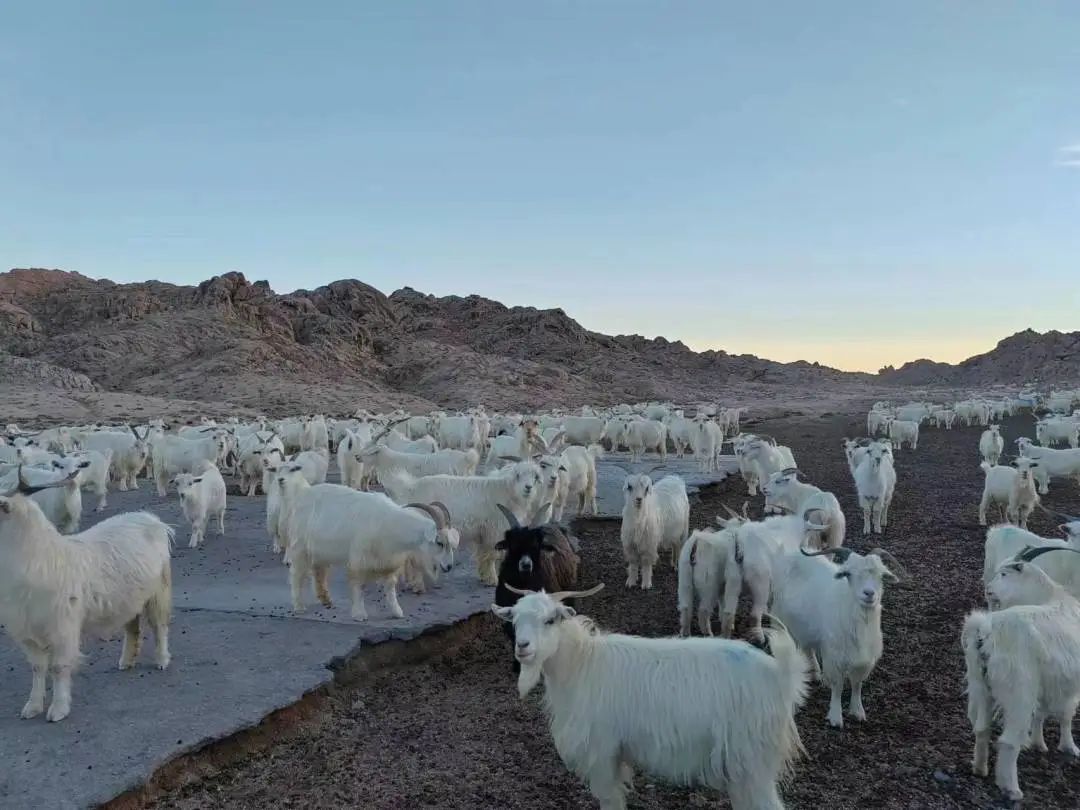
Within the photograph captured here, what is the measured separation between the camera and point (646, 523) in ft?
36.8

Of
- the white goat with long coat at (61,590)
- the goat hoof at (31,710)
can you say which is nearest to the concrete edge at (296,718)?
the white goat with long coat at (61,590)

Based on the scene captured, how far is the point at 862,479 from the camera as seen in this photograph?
14.7 meters

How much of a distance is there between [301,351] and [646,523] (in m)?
67.9

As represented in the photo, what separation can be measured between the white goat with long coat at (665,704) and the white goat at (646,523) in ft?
18.5

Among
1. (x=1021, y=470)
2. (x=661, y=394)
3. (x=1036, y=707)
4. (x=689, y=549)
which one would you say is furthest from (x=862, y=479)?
(x=661, y=394)

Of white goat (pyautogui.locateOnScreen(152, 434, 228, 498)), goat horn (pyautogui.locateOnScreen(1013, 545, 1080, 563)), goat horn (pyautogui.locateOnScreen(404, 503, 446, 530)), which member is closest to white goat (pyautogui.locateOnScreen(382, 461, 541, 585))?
goat horn (pyautogui.locateOnScreen(404, 503, 446, 530))

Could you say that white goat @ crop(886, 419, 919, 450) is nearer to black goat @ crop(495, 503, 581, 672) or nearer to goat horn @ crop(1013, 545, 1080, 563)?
goat horn @ crop(1013, 545, 1080, 563)

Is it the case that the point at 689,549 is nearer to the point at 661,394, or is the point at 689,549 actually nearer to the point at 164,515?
the point at 164,515

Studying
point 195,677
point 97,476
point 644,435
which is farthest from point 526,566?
point 644,435

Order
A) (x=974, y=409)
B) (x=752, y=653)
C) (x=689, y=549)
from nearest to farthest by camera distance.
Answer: (x=752, y=653) < (x=689, y=549) < (x=974, y=409)

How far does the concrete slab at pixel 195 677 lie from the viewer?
5352mm

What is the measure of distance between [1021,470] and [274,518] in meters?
13.3

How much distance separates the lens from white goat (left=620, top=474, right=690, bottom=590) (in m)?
11.1

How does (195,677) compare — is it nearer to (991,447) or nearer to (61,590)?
(61,590)
